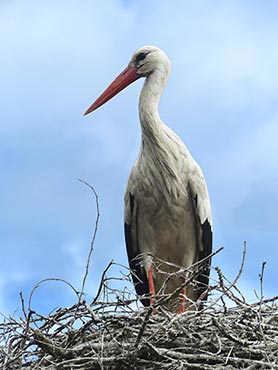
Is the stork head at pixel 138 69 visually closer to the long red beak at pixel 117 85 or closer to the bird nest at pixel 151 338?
the long red beak at pixel 117 85

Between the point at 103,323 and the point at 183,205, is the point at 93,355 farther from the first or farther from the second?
the point at 183,205

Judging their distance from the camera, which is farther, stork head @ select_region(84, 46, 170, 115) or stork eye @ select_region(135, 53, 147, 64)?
stork eye @ select_region(135, 53, 147, 64)

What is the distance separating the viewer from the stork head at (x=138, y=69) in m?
7.28

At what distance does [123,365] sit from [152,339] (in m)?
0.19

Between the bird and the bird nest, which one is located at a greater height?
the bird

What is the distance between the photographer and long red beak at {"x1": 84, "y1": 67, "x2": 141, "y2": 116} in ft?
24.5

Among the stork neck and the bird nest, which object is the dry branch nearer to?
the bird nest

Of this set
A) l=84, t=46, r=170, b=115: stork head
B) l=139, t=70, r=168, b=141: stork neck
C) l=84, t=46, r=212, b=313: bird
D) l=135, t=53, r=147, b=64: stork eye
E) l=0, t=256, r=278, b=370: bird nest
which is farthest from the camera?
l=135, t=53, r=147, b=64: stork eye

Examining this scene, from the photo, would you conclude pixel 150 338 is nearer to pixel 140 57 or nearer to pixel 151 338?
pixel 151 338

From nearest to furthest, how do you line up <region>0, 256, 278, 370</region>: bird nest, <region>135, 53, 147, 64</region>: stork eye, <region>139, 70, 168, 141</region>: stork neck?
<region>0, 256, 278, 370</region>: bird nest
<region>139, 70, 168, 141</region>: stork neck
<region>135, 53, 147, 64</region>: stork eye

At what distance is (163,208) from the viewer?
686 centimetres

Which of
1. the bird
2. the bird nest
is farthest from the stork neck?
the bird nest

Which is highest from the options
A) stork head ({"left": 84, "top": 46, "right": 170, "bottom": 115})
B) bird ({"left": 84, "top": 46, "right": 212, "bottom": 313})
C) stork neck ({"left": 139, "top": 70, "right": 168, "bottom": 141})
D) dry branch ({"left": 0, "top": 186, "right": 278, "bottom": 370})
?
stork head ({"left": 84, "top": 46, "right": 170, "bottom": 115})

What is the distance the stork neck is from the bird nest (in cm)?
188
